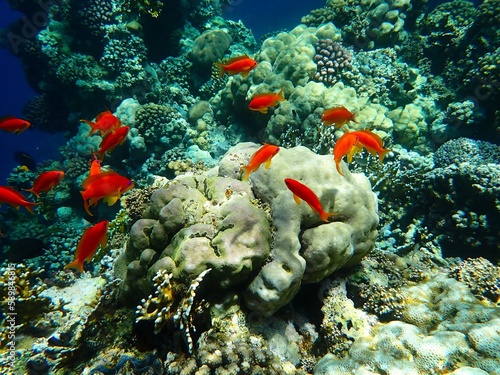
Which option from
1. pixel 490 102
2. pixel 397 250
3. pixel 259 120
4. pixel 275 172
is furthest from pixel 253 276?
pixel 490 102

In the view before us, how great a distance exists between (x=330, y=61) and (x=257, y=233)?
22.2 feet

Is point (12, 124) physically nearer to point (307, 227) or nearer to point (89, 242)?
point (89, 242)

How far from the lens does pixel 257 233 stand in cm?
325

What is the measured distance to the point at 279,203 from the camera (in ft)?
11.9

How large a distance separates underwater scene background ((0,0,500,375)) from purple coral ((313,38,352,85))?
0.06 m

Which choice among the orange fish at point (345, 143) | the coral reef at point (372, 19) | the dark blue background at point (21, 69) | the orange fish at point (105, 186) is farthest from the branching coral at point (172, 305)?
the dark blue background at point (21, 69)

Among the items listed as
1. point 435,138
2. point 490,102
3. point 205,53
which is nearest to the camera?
point 490,102

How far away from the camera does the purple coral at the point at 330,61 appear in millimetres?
8062

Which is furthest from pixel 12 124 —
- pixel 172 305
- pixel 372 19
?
pixel 372 19

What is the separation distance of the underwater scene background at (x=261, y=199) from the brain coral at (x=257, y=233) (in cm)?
2

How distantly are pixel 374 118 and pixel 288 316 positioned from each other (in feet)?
18.7

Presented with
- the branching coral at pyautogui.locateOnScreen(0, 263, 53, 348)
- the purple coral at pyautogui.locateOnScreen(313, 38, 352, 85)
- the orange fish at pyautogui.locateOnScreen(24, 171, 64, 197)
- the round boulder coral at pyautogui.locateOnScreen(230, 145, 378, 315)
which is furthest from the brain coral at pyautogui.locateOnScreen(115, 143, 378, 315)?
the purple coral at pyautogui.locateOnScreen(313, 38, 352, 85)

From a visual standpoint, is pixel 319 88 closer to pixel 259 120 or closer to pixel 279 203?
pixel 259 120

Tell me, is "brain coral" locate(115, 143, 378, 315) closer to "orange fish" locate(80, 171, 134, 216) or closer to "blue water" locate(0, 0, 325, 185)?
"orange fish" locate(80, 171, 134, 216)
